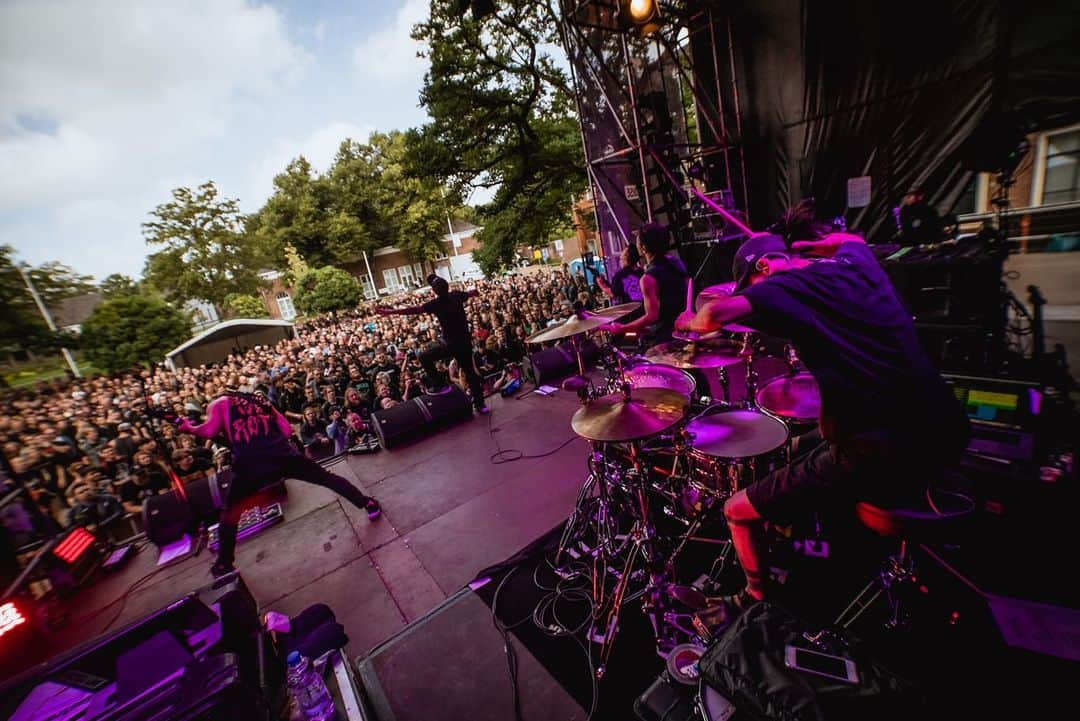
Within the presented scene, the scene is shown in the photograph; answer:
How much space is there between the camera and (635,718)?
7.11 feet

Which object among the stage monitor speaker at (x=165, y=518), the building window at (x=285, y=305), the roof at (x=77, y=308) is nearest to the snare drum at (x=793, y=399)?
the stage monitor speaker at (x=165, y=518)

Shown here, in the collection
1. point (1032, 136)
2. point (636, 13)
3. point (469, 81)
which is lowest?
point (1032, 136)

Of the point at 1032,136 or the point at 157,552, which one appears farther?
the point at 1032,136

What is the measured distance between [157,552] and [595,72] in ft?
32.1

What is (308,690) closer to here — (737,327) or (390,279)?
(737,327)

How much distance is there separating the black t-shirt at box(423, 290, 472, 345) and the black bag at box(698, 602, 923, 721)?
5353 mm

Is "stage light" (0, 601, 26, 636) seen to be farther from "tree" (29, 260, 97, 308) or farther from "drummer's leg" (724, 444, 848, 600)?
"tree" (29, 260, 97, 308)

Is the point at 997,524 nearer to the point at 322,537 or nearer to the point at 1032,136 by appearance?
the point at 322,537

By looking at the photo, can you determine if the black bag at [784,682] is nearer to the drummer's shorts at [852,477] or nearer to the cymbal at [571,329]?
the drummer's shorts at [852,477]

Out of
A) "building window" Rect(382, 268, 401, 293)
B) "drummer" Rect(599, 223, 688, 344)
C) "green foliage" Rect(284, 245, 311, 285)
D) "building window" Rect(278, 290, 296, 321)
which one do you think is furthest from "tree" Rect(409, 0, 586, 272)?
"building window" Rect(278, 290, 296, 321)

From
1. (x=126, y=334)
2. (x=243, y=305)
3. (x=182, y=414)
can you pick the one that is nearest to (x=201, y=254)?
(x=243, y=305)

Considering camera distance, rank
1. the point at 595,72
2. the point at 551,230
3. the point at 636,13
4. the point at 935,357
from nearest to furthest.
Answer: the point at 935,357 → the point at 636,13 → the point at 595,72 → the point at 551,230

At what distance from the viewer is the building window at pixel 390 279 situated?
39.9m

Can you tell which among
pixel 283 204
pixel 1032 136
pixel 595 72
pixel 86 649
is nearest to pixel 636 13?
pixel 595 72
